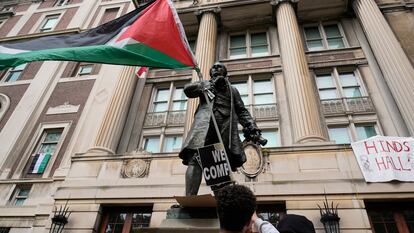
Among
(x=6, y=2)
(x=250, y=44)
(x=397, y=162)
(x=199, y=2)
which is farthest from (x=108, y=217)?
(x=6, y=2)

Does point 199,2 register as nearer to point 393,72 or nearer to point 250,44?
point 250,44

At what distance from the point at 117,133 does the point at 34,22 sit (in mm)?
16315

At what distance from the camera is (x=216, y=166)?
10.7ft

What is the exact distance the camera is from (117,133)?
1312 cm

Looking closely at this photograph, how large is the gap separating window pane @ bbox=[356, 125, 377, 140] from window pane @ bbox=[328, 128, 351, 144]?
20.5 inches

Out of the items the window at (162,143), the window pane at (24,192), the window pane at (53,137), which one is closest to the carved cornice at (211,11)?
the window at (162,143)

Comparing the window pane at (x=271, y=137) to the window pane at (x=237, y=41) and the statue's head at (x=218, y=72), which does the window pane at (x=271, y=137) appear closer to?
the window pane at (x=237, y=41)

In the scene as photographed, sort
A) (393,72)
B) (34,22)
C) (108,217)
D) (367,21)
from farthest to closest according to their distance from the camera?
(34,22) < (367,21) < (393,72) < (108,217)

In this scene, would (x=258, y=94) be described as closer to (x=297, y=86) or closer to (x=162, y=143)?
(x=297, y=86)

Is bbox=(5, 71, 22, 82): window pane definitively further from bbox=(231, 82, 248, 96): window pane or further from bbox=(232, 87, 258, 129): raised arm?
bbox=(232, 87, 258, 129): raised arm

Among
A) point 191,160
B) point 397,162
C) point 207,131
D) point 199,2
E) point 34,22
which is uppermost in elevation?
point 34,22

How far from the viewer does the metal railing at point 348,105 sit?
12.7 m

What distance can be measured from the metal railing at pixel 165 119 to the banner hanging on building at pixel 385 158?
27.3 feet

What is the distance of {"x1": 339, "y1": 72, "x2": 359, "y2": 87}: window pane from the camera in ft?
45.6
